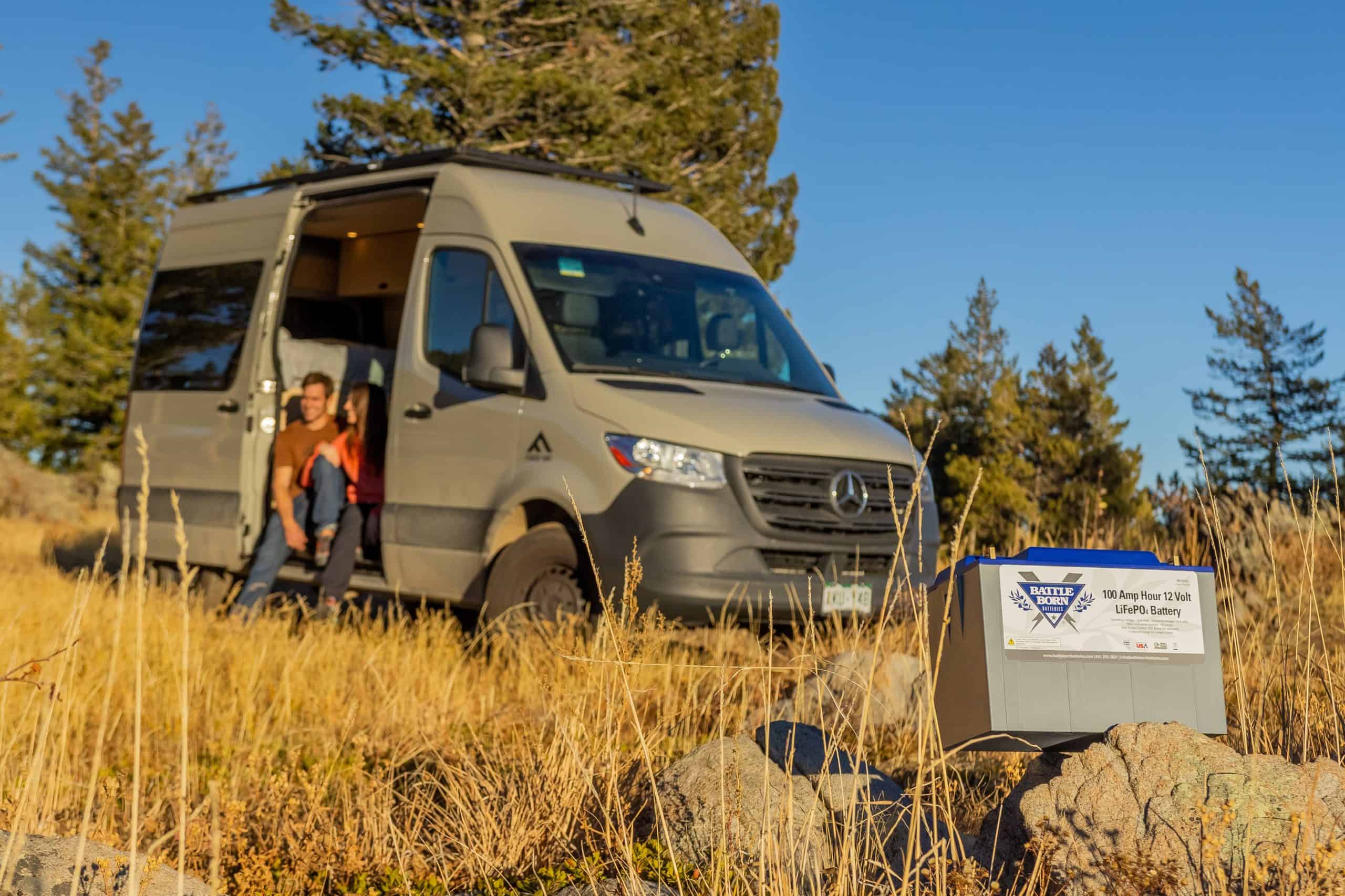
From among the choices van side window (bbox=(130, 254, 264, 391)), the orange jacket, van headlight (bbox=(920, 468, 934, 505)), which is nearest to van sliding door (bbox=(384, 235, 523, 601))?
the orange jacket

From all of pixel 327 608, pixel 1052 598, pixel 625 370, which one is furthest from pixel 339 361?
pixel 1052 598

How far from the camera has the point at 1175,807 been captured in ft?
9.66

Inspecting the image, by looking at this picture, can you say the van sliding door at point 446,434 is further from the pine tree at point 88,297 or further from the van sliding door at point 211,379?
the pine tree at point 88,297

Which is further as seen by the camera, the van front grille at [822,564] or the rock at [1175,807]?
the van front grille at [822,564]

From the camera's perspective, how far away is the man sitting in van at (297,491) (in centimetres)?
883

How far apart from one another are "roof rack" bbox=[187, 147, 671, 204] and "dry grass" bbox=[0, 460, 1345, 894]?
9.34ft

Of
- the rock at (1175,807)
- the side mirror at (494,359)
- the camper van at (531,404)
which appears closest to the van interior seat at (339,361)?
the camper van at (531,404)

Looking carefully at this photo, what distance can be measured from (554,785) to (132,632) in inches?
176

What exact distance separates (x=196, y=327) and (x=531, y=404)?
4028 mm

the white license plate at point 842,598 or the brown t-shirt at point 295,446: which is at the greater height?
the brown t-shirt at point 295,446

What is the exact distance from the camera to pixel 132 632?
7.45 meters

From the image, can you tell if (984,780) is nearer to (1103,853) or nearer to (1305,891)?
(1103,853)

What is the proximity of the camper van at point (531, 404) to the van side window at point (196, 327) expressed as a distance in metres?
0.03

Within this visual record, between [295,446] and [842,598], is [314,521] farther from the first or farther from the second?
[842,598]
